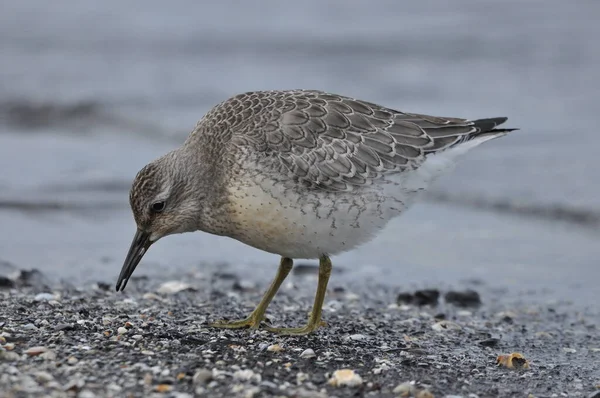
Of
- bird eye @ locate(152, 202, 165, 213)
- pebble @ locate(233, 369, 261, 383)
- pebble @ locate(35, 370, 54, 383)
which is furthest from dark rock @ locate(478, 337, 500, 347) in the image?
pebble @ locate(35, 370, 54, 383)

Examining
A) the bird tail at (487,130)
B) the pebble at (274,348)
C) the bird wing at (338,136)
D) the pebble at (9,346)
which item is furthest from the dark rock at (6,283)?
the bird tail at (487,130)

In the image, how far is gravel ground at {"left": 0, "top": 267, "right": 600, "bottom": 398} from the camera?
17.9 feet

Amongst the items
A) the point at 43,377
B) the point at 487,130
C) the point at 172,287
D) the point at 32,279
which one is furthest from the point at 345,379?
the point at 32,279

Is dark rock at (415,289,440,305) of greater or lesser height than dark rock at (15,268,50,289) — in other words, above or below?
below

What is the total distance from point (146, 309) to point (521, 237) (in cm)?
584

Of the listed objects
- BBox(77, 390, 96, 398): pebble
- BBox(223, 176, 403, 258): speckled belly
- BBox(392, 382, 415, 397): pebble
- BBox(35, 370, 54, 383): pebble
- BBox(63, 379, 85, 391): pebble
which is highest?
BBox(223, 176, 403, 258): speckled belly

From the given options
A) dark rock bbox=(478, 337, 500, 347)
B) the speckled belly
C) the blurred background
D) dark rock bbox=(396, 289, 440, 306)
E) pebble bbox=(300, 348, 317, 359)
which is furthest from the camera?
the blurred background

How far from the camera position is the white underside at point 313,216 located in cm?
656

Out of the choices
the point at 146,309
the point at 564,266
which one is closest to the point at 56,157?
the point at 146,309

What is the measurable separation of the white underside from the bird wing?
14cm

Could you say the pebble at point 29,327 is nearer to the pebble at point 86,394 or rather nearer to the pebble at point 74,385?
the pebble at point 74,385

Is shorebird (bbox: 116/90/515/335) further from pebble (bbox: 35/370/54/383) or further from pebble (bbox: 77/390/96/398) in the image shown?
pebble (bbox: 77/390/96/398)

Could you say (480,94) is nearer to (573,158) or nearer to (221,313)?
(573,158)

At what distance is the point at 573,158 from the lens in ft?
46.1
